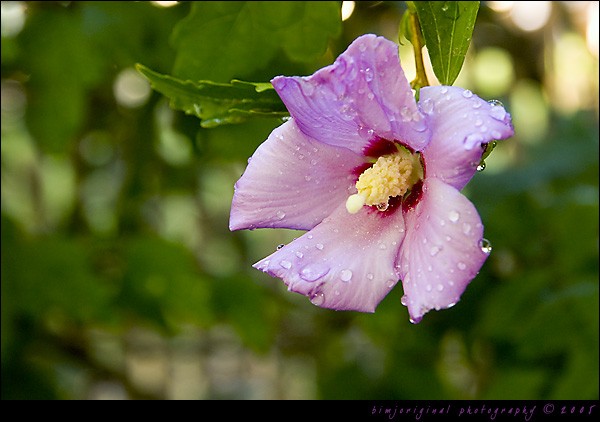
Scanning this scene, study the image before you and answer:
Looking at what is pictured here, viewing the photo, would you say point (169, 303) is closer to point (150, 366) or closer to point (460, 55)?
point (460, 55)

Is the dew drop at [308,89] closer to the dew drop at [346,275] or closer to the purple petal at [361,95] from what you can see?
the purple petal at [361,95]

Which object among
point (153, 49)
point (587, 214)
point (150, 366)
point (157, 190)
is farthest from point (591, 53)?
point (150, 366)

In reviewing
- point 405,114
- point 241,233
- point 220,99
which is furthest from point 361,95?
point 241,233

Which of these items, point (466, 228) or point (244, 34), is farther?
point (244, 34)

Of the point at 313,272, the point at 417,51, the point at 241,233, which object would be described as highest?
the point at 417,51

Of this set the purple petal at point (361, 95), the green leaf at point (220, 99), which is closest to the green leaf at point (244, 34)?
the green leaf at point (220, 99)

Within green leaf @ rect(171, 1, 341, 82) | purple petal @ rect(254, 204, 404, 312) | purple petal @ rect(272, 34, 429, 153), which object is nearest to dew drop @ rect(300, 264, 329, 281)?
purple petal @ rect(254, 204, 404, 312)

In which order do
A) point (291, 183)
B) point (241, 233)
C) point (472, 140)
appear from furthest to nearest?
point (241, 233), point (291, 183), point (472, 140)

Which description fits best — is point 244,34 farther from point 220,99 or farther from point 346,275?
point 346,275
